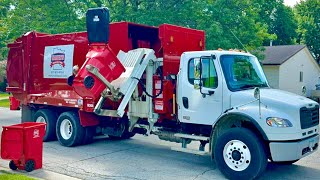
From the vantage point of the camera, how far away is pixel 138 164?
8.48 metres

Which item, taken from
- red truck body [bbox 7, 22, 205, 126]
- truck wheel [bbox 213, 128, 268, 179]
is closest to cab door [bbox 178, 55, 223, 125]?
red truck body [bbox 7, 22, 205, 126]

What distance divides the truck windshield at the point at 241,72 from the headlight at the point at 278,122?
41.7 inches

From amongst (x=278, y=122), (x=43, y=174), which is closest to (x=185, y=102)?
(x=278, y=122)

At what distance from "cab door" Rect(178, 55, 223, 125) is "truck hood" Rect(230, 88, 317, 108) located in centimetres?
35

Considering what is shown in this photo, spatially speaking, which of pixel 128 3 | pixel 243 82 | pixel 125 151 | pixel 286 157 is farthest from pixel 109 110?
pixel 128 3

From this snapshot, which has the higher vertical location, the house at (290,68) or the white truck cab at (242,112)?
the house at (290,68)

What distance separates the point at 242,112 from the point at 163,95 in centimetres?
220

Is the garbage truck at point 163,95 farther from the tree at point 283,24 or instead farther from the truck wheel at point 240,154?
the tree at point 283,24

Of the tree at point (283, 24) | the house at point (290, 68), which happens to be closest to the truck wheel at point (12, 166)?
the house at point (290, 68)

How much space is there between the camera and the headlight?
6.77 meters

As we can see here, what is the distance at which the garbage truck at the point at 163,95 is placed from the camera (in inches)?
275

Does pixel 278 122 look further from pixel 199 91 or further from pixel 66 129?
pixel 66 129

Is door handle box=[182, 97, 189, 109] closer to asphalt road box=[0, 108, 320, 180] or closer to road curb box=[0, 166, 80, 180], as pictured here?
asphalt road box=[0, 108, 320, 180]

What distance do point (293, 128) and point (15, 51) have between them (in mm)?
8898
